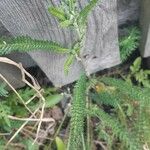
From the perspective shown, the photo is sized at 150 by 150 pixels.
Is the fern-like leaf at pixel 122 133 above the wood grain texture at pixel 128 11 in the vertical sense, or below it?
below

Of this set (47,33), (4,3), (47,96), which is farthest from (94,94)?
(4,3)

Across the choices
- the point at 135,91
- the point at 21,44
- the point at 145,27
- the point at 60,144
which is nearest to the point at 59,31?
the point at 21,44

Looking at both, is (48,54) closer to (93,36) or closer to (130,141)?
(93,36)

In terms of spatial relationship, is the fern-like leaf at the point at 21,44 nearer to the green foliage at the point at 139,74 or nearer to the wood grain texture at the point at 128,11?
the wood grain texture at the point at 128,11

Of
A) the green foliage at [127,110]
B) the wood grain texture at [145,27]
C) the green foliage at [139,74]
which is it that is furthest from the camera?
the green foliage at [139,74]

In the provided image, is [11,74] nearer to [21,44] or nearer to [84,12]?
[21,44]

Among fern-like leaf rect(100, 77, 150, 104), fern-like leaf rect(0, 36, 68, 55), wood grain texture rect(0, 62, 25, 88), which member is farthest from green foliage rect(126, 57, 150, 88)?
fern-like leaf rect(0, 36, 68, 55)

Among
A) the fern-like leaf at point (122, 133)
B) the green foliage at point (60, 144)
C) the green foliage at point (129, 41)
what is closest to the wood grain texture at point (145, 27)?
the green foliage at point (129, 41)
